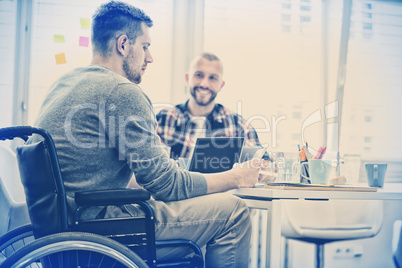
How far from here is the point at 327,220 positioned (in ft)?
8.13

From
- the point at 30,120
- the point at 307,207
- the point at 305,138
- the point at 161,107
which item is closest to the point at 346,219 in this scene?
the point at 307,207

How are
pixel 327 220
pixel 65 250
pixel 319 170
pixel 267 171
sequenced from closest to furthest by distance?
pixel 65 250
pixel 319 170
pixel 267 171
pixel 327 220

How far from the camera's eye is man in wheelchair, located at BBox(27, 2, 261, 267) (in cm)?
110

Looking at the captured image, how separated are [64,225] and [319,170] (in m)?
1.01

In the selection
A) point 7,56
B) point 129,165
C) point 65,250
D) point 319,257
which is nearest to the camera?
point 65,250

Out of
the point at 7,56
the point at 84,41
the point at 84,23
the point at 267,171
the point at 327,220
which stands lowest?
the point at 327,220

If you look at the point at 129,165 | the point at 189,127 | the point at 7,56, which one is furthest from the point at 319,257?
the point at 7,56

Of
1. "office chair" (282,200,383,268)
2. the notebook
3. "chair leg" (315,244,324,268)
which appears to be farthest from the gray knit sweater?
"chair leg" (315,244,324,268)

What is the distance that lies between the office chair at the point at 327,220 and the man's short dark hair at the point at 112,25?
4.40 feet

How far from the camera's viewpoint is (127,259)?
0.88 m

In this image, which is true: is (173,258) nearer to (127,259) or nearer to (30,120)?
(127,259)

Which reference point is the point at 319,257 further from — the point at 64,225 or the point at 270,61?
the point at 64,225

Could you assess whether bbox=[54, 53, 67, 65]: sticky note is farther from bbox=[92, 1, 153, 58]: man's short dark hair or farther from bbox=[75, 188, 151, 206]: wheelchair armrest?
bbox=[75, 188, 151, 206]: wheelchair armrest

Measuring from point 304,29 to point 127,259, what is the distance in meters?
2.70
